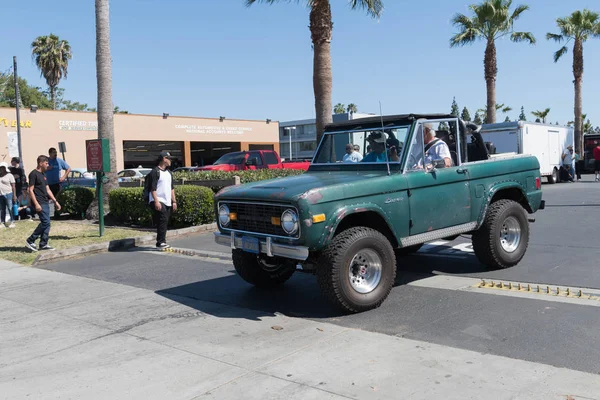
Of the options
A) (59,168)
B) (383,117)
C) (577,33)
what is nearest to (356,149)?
(383,117)

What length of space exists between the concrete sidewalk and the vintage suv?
30.1 inches

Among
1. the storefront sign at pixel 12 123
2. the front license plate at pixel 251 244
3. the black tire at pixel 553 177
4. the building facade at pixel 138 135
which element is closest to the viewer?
the front license plate at pixel 251 244

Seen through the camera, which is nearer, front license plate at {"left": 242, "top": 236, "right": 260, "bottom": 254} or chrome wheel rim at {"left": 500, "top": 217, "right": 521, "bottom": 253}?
front license plate at {"left": 242, "top": 236, "right": 260, "bottom": 254}

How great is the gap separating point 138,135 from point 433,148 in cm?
3845

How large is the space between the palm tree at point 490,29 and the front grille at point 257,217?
88.6 ft

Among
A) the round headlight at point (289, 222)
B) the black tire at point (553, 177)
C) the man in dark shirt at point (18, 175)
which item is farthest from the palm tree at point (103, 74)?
the black tire at point (553, 177)

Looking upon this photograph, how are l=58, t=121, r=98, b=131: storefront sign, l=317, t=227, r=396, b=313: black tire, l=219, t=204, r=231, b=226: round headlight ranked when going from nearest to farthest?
l=317, t=227, r=396, b=313: black tire
l=219, t=204, r=231, b=226: round headlight
l=58, t=121, r=98, b=131: storefront sign

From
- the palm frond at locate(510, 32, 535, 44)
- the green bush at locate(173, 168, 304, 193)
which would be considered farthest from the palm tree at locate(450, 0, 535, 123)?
the green bush at locate(173, 168, 304, 193)

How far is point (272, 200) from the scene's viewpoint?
5.75 m

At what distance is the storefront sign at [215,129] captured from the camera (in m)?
45.9

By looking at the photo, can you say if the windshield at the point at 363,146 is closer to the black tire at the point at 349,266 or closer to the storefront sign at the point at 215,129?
the black tire at the point at 349,266

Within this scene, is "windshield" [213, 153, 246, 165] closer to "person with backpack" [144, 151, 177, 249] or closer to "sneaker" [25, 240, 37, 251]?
"person with backpack" [144, 151, 177, 249]

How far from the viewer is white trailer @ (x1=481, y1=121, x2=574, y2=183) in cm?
2231

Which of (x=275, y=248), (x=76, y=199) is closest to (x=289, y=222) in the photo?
(x=275, y=248)
